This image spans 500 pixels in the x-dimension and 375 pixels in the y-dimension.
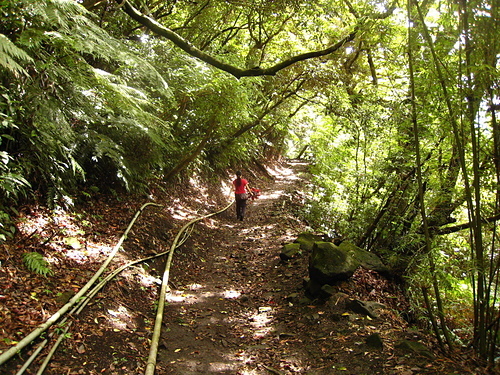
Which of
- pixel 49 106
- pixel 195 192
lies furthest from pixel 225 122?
pixel 49 106

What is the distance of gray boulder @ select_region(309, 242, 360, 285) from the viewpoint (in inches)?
215

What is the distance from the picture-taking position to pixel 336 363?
394 centimetres

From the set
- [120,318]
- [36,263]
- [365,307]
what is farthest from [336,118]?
[36,263]

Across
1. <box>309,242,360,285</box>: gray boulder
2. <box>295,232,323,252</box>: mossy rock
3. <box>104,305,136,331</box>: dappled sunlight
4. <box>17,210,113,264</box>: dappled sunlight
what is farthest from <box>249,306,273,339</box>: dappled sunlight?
<box>17,210,113,264</box>: dappled sunlight

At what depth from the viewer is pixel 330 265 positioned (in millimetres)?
5512

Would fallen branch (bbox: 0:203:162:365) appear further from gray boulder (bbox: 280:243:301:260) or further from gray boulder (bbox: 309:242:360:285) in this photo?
gray boulder (bbox: 280:243:301:260)

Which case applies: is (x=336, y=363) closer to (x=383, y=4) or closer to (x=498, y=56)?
(x=498, y=56)

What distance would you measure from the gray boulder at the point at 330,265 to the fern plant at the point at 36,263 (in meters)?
3.84

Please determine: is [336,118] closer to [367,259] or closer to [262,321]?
[367,259]

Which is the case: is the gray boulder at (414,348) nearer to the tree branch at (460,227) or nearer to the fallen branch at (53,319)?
the tree branch at (460,227)

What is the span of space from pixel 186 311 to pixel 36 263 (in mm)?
2231

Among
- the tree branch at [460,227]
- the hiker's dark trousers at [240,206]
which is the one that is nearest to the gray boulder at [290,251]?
the tree branch at [460,227]

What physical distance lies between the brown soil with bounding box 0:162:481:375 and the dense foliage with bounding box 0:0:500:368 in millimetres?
538

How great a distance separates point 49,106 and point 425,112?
509 centimetres
